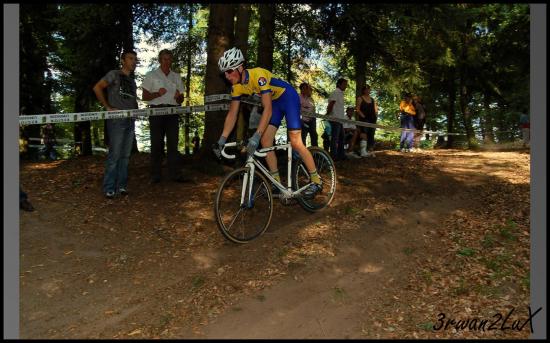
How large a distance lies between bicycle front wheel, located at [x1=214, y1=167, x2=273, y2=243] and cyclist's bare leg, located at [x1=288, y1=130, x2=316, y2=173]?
2.40 ft

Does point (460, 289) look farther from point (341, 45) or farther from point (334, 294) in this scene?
point (341, 45)

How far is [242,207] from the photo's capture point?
593 centimetres

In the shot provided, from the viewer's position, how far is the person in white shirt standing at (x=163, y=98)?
25.5ft

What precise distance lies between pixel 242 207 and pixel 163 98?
3.05m

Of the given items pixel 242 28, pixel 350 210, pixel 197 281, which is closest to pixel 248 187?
pixel 197 281

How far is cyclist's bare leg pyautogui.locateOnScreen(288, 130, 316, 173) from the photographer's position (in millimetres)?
6469

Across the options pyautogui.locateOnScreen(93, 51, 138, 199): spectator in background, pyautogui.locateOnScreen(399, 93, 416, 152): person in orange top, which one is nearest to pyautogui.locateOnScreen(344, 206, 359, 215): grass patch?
pyautogui.locateOnScreen(93, 51, 138, 199): spectator in background

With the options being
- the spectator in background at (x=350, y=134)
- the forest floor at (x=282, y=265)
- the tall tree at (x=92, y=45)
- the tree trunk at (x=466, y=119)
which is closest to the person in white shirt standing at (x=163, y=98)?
the forest floor at (x=282, y=265)

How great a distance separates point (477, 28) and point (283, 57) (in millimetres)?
10087

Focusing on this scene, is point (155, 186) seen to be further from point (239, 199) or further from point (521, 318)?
point (521, 318)

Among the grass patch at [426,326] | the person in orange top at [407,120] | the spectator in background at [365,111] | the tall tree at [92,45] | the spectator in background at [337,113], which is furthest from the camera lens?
the person in orange top at [407,120]

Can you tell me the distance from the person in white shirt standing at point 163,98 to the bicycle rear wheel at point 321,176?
99.5 inches

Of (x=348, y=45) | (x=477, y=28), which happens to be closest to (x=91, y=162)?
(x=348, y=45)

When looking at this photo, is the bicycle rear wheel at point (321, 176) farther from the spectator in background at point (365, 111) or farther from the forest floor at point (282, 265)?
the spectator in background at point (365, 111)
